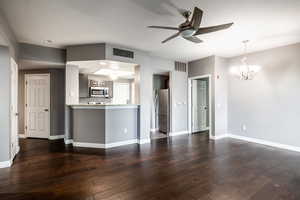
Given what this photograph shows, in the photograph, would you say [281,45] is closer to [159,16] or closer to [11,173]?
[159,16]

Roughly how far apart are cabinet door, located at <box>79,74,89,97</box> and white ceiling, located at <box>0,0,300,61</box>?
2052 millimetres

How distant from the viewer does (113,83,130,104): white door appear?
703 cm

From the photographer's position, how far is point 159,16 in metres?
2.61

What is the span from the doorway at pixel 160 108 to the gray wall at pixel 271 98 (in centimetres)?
230

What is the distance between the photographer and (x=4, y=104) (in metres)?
2.97

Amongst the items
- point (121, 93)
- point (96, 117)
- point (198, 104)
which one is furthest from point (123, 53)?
point (198, 104)

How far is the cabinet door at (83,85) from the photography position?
5980mm

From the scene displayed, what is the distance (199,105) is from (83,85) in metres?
4.75

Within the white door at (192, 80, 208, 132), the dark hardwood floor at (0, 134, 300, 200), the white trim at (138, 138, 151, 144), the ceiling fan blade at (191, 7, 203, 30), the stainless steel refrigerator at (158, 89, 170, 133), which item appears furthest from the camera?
the white door at (192, 80, 208, 132)

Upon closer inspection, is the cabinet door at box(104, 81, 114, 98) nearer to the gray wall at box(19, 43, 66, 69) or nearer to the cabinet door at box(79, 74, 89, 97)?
the cabinet door at box(79, 74, 89, 97)

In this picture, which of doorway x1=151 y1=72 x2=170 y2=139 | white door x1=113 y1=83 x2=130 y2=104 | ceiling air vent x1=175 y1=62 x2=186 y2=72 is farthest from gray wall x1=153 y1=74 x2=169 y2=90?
white door x1=113 y1=83 x2=130 y2=104

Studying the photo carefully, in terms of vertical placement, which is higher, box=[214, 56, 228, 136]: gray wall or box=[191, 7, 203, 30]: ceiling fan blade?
box=[191, 7, 203, 30]: ceiling fan blade

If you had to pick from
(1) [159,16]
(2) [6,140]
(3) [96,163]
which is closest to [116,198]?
(3) [96,163]

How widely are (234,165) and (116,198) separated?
2.33 metres
